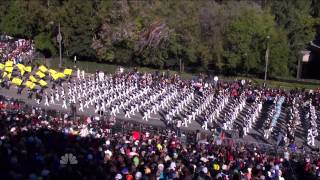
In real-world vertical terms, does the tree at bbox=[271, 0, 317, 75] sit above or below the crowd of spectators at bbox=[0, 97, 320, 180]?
above

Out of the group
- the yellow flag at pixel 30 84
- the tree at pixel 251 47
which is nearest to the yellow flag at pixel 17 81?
the yellow flag at pixel 30 84

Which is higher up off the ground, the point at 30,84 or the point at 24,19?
the point at 24,19

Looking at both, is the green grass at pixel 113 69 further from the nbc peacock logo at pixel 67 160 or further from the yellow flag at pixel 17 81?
the nbc peacock logo at pixel 67 160

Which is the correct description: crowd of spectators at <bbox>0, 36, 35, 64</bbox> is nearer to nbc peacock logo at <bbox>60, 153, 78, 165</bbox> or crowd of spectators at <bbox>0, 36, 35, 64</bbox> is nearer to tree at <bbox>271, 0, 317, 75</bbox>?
tree at <bbox>271, 0, 317, 75</bbox>

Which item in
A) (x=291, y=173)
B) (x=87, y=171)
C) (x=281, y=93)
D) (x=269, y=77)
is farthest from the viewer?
A: (x=269, y=77)

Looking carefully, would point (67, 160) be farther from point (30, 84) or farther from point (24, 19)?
point (24, 19)

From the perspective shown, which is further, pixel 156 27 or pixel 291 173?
pixel 156 27

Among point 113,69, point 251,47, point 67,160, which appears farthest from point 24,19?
point 67,160

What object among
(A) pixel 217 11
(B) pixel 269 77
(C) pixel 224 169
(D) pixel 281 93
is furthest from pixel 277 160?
(A) pixel 217 11

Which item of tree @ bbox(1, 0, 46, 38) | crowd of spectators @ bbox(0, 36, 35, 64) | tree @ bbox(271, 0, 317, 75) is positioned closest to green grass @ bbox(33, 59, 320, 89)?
crowd of spectators @ bbox(0, 36, 35, 64)

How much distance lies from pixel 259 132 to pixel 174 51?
19906 mm

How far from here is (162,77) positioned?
4456cm

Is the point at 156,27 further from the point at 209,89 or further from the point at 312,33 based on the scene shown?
the point at 312,33

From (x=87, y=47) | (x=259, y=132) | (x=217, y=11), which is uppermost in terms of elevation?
(x=217, y=11)
